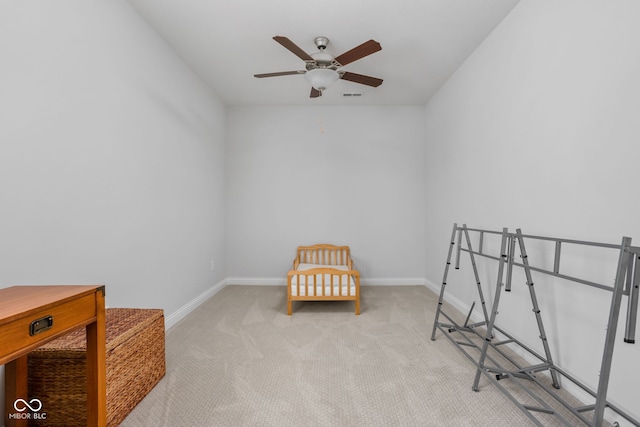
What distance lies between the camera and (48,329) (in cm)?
100

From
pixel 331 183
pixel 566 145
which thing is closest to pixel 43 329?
pixel 566 145

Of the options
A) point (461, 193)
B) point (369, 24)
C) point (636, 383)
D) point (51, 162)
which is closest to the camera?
Answer: point (636, 383)

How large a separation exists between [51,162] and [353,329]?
248 centimetres

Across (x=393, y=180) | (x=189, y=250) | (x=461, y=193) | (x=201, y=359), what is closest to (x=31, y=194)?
(x=201, y=359)

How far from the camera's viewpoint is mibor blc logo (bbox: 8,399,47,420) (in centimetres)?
136

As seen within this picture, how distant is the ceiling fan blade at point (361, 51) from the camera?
2.18m

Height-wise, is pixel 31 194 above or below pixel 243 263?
above

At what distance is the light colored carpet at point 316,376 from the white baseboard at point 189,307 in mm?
75

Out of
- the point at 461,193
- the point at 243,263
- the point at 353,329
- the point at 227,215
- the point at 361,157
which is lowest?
the point at 353,329

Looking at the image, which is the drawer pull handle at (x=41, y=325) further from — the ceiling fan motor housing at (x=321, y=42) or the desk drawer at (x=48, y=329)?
the ceiling fan motor housing at (x=321, y=42)

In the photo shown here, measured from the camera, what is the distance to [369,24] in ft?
8.23

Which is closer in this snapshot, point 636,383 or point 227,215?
point 636,383

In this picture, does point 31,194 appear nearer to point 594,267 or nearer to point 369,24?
point 369,24

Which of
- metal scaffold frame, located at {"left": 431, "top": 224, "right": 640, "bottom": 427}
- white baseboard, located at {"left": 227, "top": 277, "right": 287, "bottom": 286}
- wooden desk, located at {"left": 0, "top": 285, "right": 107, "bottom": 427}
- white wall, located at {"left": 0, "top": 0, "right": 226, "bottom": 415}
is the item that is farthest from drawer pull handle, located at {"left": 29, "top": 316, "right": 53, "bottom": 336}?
white baseboard, located at {"left": 227, "top": 277, "right": 287, "bottom": 286}
